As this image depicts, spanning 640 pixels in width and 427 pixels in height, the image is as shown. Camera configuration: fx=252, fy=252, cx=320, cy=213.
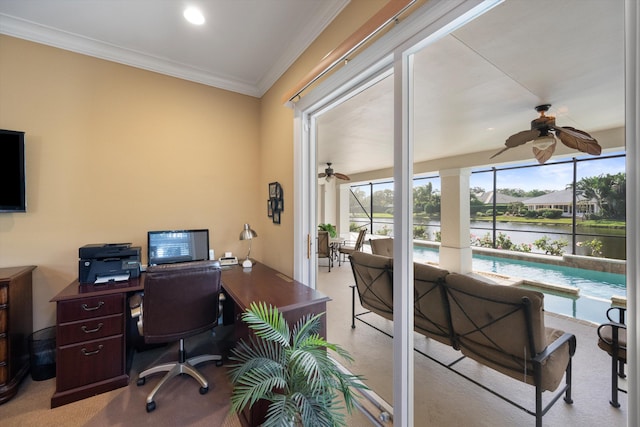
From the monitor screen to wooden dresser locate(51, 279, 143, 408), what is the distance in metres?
0.50

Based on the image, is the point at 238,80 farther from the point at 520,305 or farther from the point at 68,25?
the point at 520,305

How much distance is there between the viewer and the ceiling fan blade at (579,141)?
0.83 meters

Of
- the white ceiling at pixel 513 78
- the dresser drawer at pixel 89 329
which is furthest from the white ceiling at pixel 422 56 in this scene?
the dresser drawer at pixel 89 329

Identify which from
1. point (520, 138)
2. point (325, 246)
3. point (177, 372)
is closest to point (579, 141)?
point (520, 138)

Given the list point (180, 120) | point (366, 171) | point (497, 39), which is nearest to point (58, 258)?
point (180, 120)

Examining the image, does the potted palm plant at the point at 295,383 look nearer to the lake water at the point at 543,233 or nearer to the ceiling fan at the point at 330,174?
the lake water at the point at 543,233

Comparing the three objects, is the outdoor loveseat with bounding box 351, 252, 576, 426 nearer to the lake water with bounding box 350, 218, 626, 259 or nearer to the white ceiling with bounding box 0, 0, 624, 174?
the lake water with bounding box 350, 218, 626, 259

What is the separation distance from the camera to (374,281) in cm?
205

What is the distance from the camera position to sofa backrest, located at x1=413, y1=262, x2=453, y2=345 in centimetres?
145

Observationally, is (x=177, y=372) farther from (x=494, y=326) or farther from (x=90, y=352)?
(x=494, y=326)

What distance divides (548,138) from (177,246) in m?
2.91

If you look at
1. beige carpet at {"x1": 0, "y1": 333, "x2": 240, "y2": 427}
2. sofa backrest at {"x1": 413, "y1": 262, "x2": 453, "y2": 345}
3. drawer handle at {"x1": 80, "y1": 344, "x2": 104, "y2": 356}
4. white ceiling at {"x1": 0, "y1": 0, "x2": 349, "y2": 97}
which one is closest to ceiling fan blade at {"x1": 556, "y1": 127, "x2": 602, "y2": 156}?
sofa backrest at {"x1": 413, "y1": 262, "x2": 453, "y2": 345}

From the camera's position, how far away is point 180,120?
8.95 ft

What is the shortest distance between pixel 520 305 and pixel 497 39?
1363mm
